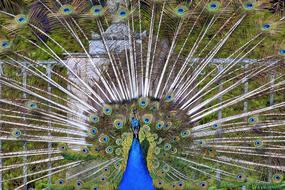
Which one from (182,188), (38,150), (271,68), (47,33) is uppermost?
(47,33)

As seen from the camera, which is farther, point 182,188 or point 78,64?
point 78,64

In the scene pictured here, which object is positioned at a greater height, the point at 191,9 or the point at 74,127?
the point at 191,9

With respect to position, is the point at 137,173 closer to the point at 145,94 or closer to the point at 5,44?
the point at 145,94

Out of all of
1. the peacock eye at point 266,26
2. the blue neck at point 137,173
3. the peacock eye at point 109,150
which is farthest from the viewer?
the peacock eye at point 266,26

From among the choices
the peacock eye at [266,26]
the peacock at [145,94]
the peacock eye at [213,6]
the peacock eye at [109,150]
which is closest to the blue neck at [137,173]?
the peacock at [145,94]

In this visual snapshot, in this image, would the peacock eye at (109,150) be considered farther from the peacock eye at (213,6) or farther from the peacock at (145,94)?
the peacock eye at (213,6)

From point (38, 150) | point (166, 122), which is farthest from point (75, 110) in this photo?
point (166, 122)

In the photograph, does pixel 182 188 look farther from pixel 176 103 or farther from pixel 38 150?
pixel 38 150
